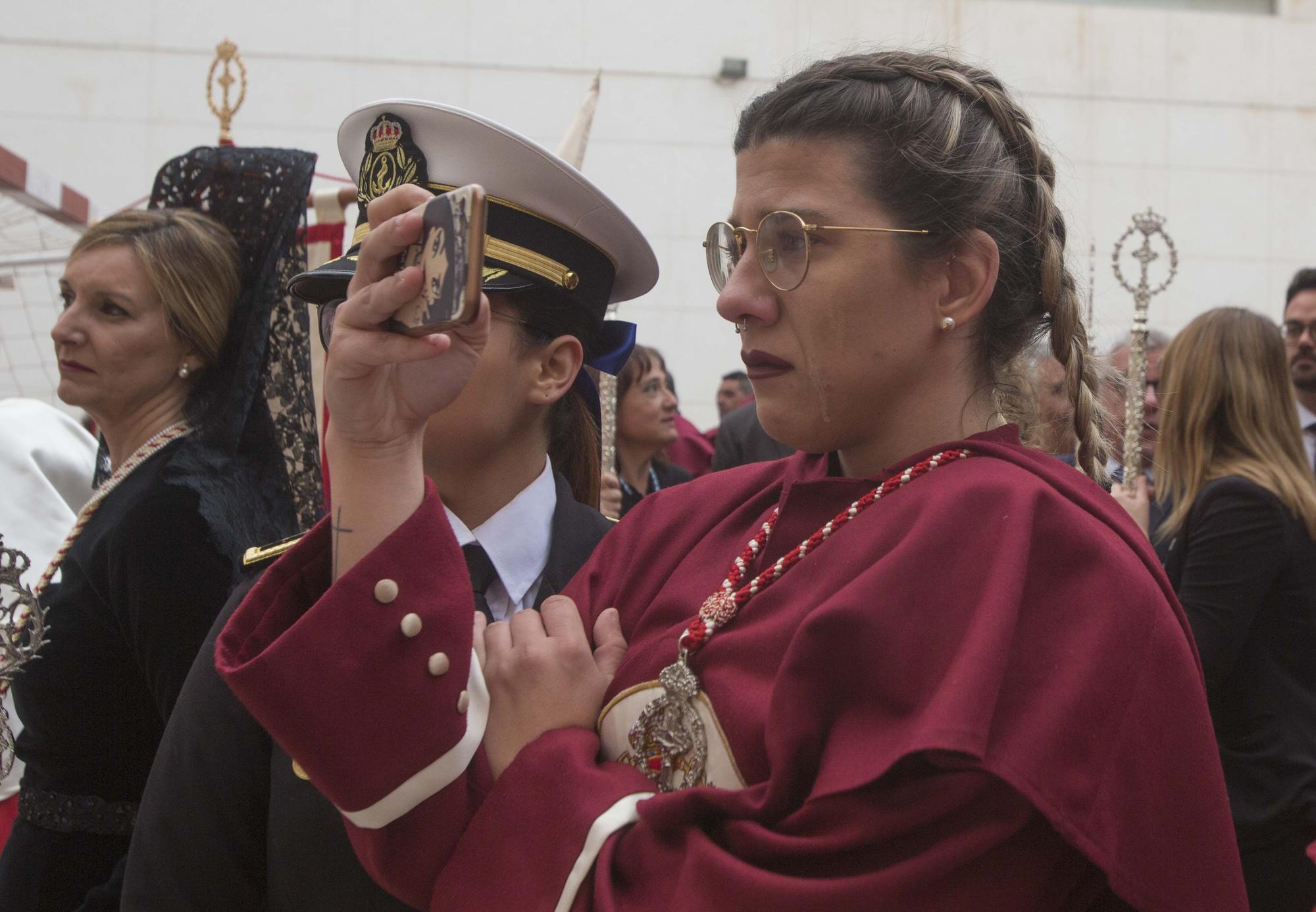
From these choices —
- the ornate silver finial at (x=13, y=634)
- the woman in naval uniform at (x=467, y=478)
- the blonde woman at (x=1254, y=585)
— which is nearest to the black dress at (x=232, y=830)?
the woman in naval uniform at (x=467, y=478)

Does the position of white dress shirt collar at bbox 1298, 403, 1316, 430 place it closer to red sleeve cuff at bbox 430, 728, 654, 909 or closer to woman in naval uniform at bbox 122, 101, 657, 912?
woman in naval uniform at bbox 122, 101, 657, 912

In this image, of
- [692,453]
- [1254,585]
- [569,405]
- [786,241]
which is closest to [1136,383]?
[1254,585]

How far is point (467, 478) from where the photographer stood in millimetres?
1896

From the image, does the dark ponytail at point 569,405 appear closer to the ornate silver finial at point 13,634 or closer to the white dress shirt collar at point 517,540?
Result: the white dress shirt collar at point 517,540

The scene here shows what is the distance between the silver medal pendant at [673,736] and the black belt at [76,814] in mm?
1342

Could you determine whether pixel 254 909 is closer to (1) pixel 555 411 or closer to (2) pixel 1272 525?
(1) pixel 555 411

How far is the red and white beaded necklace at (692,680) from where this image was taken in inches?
53.7

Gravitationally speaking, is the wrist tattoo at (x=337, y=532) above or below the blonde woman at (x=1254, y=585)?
above

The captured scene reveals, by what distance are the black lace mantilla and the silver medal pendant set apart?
136 centimetres

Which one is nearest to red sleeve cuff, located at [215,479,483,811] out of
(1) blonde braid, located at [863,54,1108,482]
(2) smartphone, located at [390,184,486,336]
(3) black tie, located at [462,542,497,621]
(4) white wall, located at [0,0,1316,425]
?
(2) smartphone, located at [390,184,486,336]

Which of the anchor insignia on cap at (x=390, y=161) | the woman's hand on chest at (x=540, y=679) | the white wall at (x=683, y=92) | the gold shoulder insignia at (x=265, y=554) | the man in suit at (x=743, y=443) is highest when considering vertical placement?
the white wall at (x=683, y=92)

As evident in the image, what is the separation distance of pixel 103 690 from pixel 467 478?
957mm

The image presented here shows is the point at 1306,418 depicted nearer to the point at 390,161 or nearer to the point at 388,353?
the point at 390,161

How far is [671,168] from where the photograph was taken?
10844 millimetres
